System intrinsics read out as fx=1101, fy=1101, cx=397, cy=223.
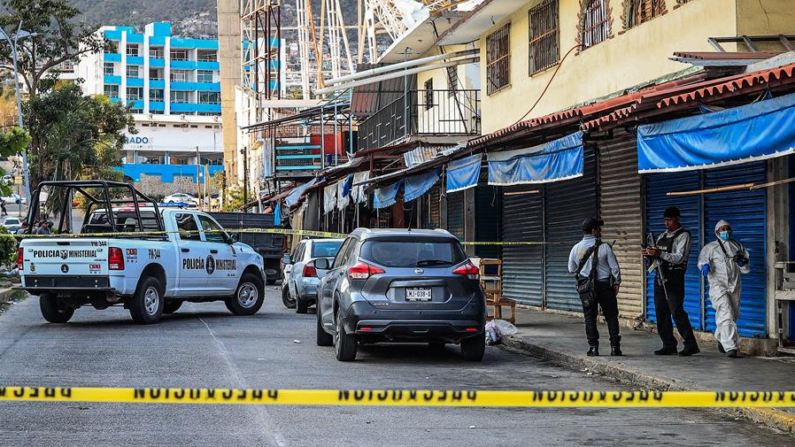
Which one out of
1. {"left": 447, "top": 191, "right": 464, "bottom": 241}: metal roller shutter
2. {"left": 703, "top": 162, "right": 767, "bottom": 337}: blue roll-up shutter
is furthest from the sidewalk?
{"left": 447, "top": 191, "right": 464, "bottom": 241}: metal roller shutter

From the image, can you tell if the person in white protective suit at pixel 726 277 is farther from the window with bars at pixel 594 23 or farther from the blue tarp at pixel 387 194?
the blue tarp at pixel 387 194

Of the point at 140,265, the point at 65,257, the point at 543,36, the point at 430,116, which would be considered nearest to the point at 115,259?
the point at 140,265

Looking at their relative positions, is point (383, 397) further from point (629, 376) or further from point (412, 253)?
point (412, 253)

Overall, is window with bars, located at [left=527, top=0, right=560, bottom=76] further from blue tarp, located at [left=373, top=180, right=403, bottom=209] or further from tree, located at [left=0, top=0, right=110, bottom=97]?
tree, located at [left=0, top=0, right=110, bottom=97]

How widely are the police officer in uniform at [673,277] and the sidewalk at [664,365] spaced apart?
0.27m

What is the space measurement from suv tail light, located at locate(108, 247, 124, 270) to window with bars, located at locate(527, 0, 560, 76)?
921 cm

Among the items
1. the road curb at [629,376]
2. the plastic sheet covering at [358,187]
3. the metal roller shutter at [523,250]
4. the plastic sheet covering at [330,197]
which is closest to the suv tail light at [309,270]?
the metal roller shutter at [523,250]

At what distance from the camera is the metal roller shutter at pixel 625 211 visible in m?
17.8

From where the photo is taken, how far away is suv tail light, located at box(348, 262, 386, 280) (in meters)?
13.5

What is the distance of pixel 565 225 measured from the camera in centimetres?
2120

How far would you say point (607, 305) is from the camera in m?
13.9

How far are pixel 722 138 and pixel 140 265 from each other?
1110 centimetres

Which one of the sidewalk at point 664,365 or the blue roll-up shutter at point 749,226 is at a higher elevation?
the blue roll-up shutter at point 749,226

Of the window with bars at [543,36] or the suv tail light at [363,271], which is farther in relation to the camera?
the window with bars at [543,36]
